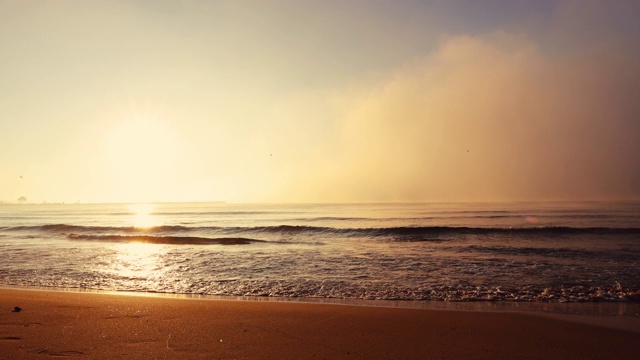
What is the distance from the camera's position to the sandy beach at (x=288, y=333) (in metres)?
5.89

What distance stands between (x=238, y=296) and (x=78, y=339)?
16.3 ft

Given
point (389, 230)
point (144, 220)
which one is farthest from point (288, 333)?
point (144, 220)

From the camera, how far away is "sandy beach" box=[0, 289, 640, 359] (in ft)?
19.3

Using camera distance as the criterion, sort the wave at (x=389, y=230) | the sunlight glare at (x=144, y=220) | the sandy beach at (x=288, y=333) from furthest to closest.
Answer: the sunlight glare at (x=144, y=220) → the wave at (x=389, y=230) → the sandy beach at (x=288, y=333)

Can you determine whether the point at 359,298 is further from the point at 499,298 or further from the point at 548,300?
the point at 548,300

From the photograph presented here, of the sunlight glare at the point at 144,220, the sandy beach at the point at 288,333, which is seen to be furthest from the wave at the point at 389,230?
the sandy beach at the point at 288,333

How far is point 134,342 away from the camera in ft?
20.8

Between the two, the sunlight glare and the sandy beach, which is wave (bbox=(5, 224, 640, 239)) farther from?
the sandy beach

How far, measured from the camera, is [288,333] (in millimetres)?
6871

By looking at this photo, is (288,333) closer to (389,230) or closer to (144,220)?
(389,230)

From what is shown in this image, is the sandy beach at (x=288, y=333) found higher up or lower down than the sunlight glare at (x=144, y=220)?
higher up

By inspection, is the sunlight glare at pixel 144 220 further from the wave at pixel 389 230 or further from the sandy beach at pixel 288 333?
the sandy beach at pixel 288 333

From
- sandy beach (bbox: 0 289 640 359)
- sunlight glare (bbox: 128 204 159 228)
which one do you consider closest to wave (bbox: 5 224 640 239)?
sunlight glare (bbox: 128 204 159 228)

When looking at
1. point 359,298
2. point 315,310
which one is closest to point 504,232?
point 359,298
